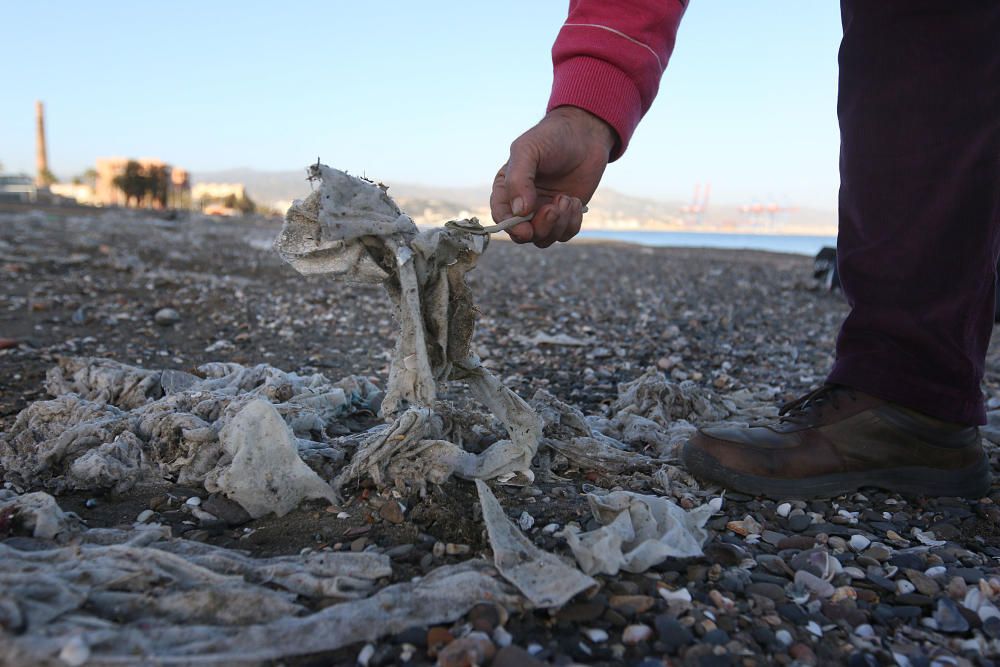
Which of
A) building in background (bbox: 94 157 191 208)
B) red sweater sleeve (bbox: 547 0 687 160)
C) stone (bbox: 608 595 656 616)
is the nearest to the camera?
stone (bbox: 608 595 656 616)

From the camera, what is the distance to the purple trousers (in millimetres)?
2010

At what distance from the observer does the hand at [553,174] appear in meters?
2.05

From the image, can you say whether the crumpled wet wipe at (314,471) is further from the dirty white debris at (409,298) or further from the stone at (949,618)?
the stone at (949,618)

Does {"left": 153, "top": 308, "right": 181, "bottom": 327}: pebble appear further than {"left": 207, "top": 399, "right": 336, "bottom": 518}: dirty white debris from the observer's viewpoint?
Yes

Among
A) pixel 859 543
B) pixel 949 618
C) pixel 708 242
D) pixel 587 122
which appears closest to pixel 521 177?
pixel 587 122

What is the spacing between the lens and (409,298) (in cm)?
187

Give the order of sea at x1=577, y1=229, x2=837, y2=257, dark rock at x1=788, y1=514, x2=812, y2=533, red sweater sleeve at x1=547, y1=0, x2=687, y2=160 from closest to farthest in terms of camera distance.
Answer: dark rock at x1=788, y1=514, x2=812, y2=533 < red sweater sleeve at x1=547, y1=0, x2=687, y2=160 < sea at x1=577, y1=229, x2=837, y2=257

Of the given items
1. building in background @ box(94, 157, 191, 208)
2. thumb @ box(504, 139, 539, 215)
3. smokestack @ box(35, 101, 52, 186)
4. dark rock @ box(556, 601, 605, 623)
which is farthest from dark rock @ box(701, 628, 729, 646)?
smokestack @ box(35, 101, 52, 186)

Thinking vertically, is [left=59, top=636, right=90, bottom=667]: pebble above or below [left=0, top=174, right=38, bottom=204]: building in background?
below

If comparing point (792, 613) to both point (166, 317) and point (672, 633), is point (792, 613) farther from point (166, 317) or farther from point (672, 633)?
point (166, 317)

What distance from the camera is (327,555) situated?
1.56 metres

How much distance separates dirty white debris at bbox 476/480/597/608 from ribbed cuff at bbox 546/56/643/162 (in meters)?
1.41

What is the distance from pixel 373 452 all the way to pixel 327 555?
1.44 ft

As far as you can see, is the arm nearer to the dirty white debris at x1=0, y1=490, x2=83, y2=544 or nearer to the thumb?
the thumb
